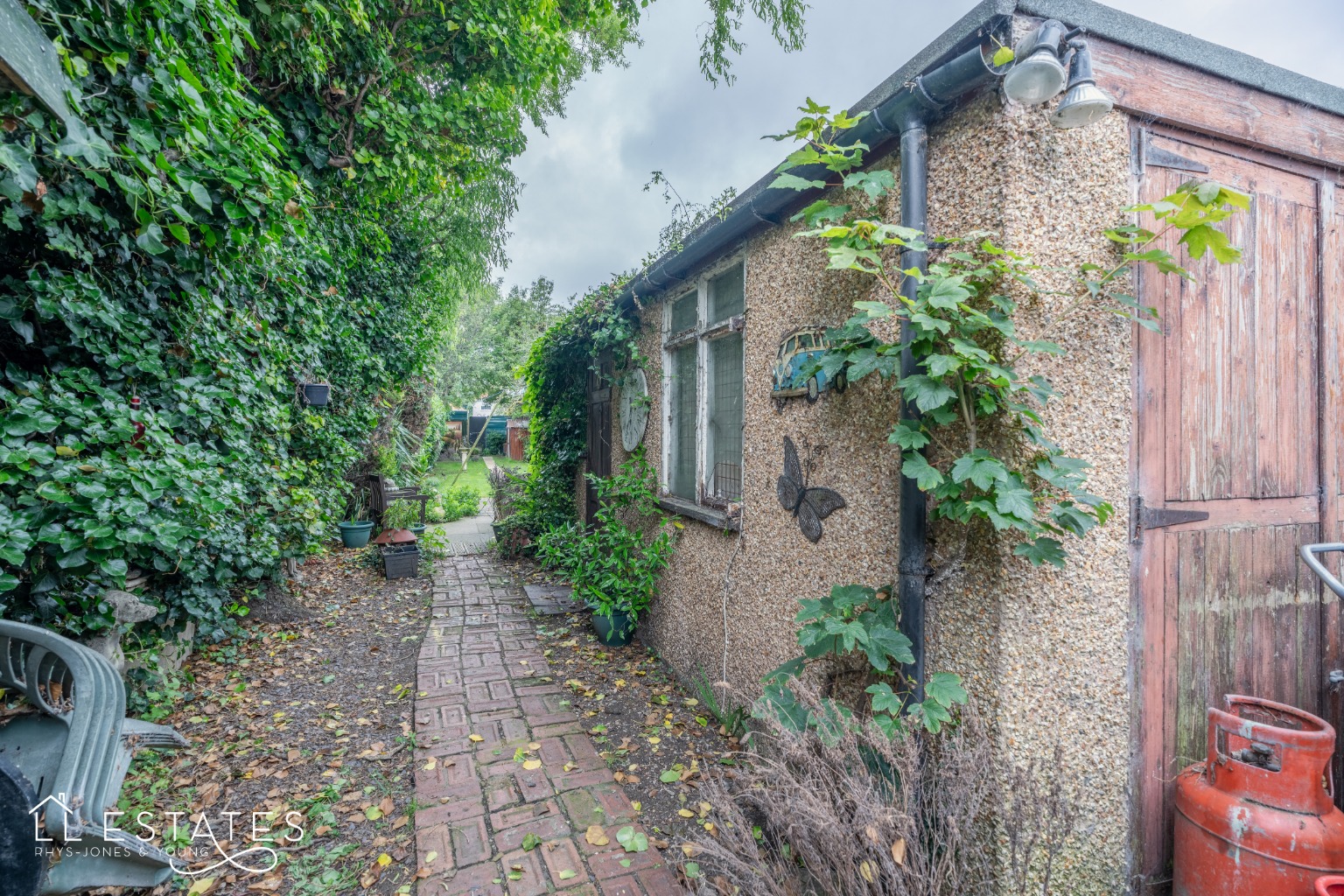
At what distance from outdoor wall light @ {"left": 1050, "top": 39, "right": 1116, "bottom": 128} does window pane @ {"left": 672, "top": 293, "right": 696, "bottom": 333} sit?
2.43 m

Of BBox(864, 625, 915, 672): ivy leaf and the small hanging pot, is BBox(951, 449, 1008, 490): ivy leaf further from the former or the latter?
the small hanging pot

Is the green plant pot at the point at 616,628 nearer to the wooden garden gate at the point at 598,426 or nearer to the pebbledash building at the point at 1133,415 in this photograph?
the wooden garden gate at the point at 598,426

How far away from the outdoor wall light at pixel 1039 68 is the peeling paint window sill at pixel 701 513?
7.27 ft

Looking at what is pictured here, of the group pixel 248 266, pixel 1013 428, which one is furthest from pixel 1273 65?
pixel 248 266

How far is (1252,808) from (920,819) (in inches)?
35.8

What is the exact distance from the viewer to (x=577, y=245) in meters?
23.1

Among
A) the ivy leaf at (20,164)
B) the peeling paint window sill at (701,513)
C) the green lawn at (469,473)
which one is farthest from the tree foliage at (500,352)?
the ivy leaf at (20,164)

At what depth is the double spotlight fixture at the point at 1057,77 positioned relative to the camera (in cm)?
153

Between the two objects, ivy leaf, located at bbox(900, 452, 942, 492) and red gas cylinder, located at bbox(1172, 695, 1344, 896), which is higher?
ivy leaf, located at bbox(900, 452, 942, 492)

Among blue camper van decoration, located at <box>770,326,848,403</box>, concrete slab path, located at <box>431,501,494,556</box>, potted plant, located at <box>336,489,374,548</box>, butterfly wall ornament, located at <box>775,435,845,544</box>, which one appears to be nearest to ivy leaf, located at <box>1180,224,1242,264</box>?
blue camper van decoration, located at <box>770,326,848,403</box>

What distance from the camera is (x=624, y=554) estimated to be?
4391mm

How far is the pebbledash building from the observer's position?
170 centimetres

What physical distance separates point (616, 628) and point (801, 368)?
296 cm

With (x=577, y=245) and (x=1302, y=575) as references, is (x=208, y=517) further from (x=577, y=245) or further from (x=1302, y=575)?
(x=577, y=245)
